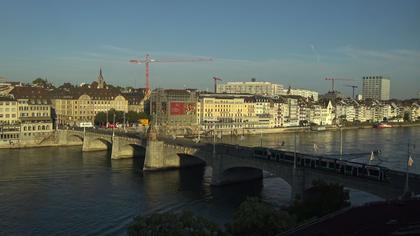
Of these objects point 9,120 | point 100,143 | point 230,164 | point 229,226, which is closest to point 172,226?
point 229,226

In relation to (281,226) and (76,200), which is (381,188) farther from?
(76,200)

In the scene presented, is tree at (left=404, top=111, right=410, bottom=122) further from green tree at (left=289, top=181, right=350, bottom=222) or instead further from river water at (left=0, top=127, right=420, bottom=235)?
green tree at (left=289, top=181, right=350, bottom=222)

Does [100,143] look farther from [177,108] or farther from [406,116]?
[406,116]

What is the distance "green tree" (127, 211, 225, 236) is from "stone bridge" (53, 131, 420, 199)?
42.7 ft

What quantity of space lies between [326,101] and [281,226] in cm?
14466

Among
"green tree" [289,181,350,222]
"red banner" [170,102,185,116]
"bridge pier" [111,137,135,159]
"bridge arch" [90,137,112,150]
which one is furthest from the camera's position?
"red banner" [170,102,185,116]

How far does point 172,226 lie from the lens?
59.8ft

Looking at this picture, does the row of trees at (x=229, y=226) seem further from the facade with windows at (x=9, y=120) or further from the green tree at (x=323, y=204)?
the facade with windows at (x=9, y=120)

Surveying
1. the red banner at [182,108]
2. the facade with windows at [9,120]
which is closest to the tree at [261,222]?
the facade with windows at [9,120]

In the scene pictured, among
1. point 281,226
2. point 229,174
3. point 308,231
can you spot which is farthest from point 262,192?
point 308,231

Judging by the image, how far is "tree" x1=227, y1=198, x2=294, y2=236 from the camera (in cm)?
1991

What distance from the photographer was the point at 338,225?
57.4 ft

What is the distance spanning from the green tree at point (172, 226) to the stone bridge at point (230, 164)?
1301 cm

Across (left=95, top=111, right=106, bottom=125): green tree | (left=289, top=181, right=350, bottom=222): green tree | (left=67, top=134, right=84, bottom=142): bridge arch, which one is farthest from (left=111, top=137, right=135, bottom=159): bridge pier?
(left=289, top=181, right=350, bottom=222): green tree
